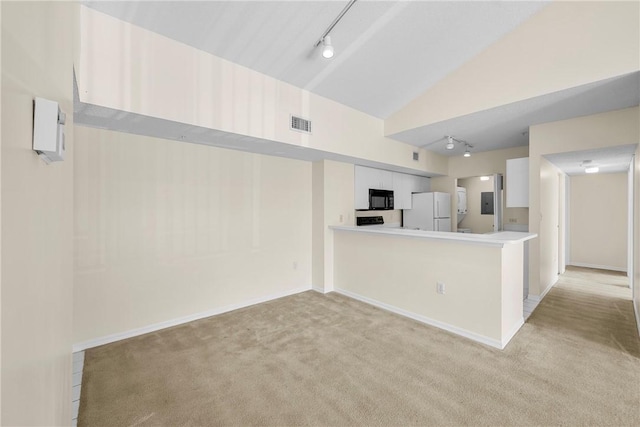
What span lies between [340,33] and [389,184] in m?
3.26

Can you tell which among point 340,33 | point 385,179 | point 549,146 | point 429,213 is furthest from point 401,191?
point 340,33

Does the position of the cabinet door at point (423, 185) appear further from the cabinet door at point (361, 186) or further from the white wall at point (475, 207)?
the white wall at point (475, 207)

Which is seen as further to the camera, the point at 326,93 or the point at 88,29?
the point at 326,93

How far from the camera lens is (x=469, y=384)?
6.90 feet

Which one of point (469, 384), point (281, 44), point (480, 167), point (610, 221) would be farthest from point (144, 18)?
point (610, 221)

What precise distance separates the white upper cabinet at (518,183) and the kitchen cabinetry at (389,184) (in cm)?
188

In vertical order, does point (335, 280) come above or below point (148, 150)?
below

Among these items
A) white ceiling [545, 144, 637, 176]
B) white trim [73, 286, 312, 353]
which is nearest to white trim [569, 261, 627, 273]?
white ceiling [545, 144, 637, 176]

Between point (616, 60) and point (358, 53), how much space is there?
7.61ft

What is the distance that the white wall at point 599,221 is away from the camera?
5586 millimetres

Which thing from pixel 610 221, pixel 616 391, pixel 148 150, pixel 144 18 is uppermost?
pixel 144 18

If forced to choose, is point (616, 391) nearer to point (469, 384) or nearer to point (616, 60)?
point (469, 384)

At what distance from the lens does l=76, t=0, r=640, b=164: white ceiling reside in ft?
7.47

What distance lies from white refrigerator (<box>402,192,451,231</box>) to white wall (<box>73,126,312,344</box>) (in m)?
2.82
